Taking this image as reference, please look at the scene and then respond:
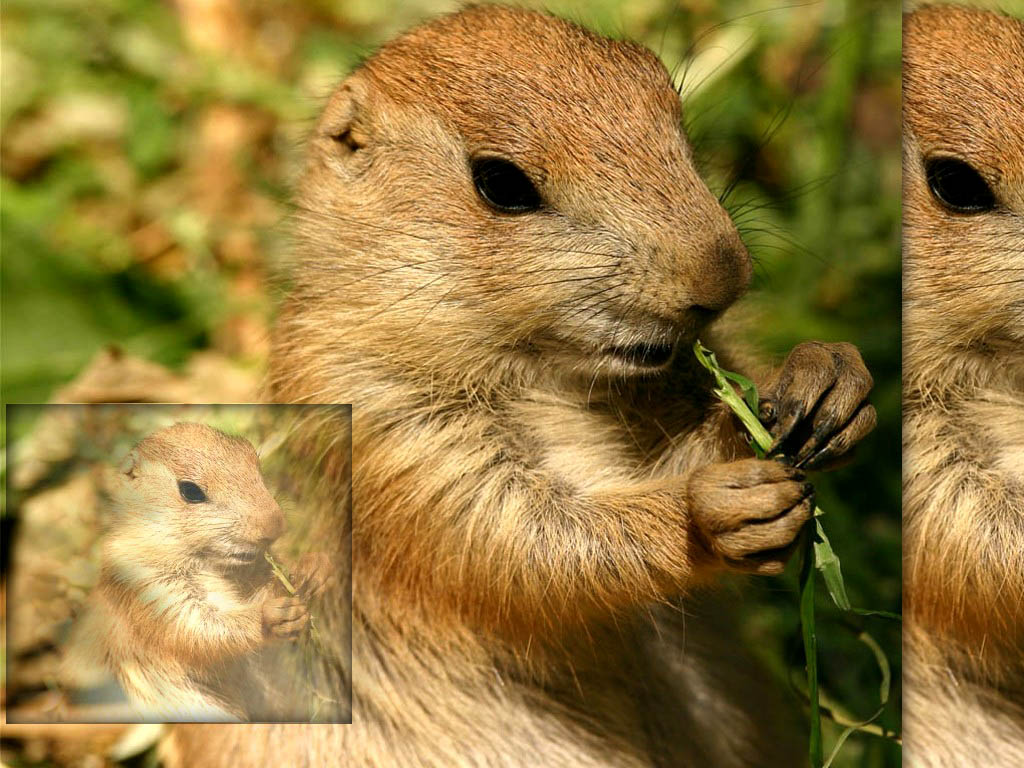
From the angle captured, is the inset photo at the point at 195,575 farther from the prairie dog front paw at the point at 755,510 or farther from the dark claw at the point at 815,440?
the dark claw at the point at 815,440

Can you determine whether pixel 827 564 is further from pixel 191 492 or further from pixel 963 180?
pixel 191 492

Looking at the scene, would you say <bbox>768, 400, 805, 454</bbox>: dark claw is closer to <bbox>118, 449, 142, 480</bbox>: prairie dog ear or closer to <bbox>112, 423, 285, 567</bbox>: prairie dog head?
<bbox>112, 423, 285, 567</bbox>: prairie dog head

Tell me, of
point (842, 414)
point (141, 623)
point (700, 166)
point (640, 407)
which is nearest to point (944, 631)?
point (842, 414)

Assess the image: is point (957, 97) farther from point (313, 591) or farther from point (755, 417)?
point (313, 591)

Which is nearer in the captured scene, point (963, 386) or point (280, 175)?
point (963, 386)

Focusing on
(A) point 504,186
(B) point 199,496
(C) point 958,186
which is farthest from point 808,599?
(B) point 199,496

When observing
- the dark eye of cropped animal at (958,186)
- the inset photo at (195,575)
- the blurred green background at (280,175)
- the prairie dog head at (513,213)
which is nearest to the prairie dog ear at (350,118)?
the prairie dog head at (513,213)

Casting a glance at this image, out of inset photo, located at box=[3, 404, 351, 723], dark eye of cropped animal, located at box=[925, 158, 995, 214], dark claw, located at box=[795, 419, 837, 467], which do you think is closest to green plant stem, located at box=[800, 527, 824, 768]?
dark claw, located at box=[795, 419, 837, 467]
